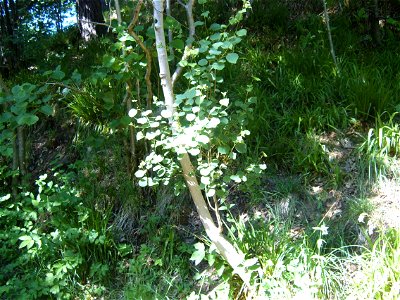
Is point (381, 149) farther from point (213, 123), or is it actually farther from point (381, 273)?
point (213, 123)

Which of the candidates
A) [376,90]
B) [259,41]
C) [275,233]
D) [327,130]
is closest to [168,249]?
[275,233]

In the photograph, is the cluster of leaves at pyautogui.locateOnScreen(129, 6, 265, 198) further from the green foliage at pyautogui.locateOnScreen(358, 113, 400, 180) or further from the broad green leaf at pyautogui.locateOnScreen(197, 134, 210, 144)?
the green foliage at pyautogui.locateOnScreen(358, 113, 400, 180)

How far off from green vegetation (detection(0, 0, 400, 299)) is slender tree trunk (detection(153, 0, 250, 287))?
0.02 metres

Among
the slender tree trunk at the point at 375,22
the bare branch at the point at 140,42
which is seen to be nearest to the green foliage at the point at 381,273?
the bare branch at the point at 140,42

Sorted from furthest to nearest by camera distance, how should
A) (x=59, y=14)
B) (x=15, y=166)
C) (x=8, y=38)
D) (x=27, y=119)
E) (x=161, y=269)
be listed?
(x=59, y=14) → (x=8, y=38) → (x=15, y=166) → (x=161, y=269) → (x=27, y=119)

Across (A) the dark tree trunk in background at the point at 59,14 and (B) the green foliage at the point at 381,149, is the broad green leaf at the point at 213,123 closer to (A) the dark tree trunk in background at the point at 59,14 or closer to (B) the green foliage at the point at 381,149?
(B) the green foliage at the point at 381,149

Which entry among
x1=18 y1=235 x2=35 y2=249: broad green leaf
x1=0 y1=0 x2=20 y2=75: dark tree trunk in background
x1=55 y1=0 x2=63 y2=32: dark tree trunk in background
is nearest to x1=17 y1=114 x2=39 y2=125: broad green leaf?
x1=18 y1=235 x2=35 y2=249: broad green leaf

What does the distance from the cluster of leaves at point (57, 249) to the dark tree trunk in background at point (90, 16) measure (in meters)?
3.34

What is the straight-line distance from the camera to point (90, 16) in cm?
610

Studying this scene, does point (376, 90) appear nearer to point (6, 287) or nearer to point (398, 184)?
point (398, 184)

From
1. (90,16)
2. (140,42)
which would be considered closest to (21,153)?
(140,42)

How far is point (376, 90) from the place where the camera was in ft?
11.9

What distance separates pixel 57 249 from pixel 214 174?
1.57 metres

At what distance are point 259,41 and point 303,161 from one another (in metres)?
2.00
